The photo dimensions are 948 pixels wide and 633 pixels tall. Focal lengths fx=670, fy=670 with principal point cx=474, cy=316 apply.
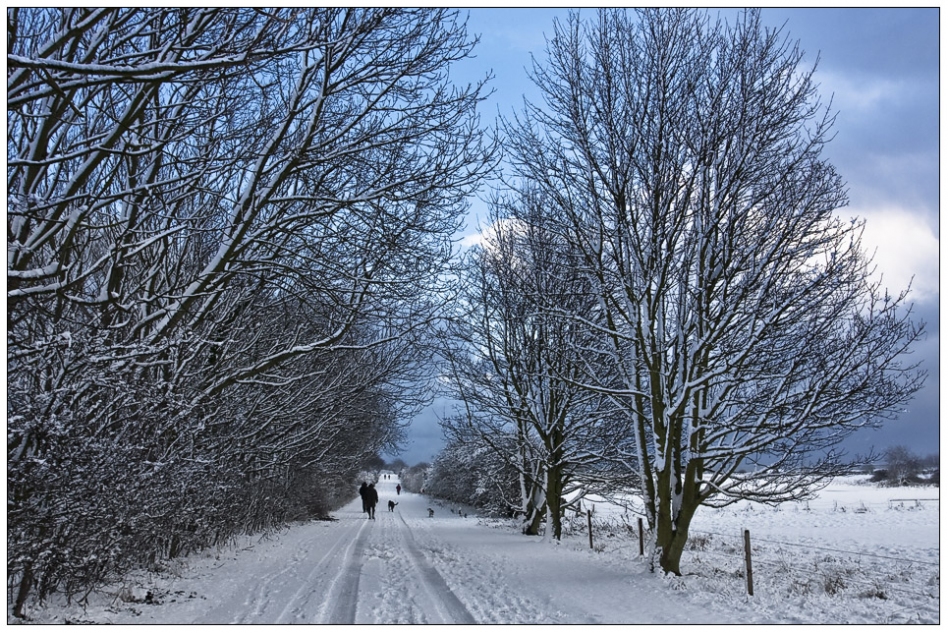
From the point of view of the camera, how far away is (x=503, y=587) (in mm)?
8773

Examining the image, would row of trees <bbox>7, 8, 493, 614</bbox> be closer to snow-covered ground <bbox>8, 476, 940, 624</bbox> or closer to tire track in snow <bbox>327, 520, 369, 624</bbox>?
snow-covered ground <bbox>8, 476, 940, 624</bbox>

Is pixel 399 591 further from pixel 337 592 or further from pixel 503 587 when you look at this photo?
pixel 503 587

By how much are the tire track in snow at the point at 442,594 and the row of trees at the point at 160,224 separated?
3152 millimetres

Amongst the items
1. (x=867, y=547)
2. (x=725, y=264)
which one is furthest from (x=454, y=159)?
(x=867, y=547)

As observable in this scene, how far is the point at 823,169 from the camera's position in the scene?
9.83 metres

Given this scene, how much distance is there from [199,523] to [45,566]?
3.76 meters

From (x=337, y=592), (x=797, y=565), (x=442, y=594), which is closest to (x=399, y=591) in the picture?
(x=442, y=594)

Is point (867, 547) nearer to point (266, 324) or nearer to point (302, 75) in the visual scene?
point (266, 324)

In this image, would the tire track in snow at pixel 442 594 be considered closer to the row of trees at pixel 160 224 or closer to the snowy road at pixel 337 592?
the snowy road at pixel 337 592

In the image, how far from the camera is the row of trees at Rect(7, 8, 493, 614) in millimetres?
4930

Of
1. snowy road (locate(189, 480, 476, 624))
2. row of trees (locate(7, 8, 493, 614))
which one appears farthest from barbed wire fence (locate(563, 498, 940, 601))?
row of trees (locate(7, 8, 493, 614))

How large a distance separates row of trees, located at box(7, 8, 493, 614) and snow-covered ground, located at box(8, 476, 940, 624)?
29.9 inches

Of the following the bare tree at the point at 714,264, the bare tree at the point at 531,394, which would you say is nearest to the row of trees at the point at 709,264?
the bare tree at the point at 714,264

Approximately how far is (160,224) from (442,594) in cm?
552
